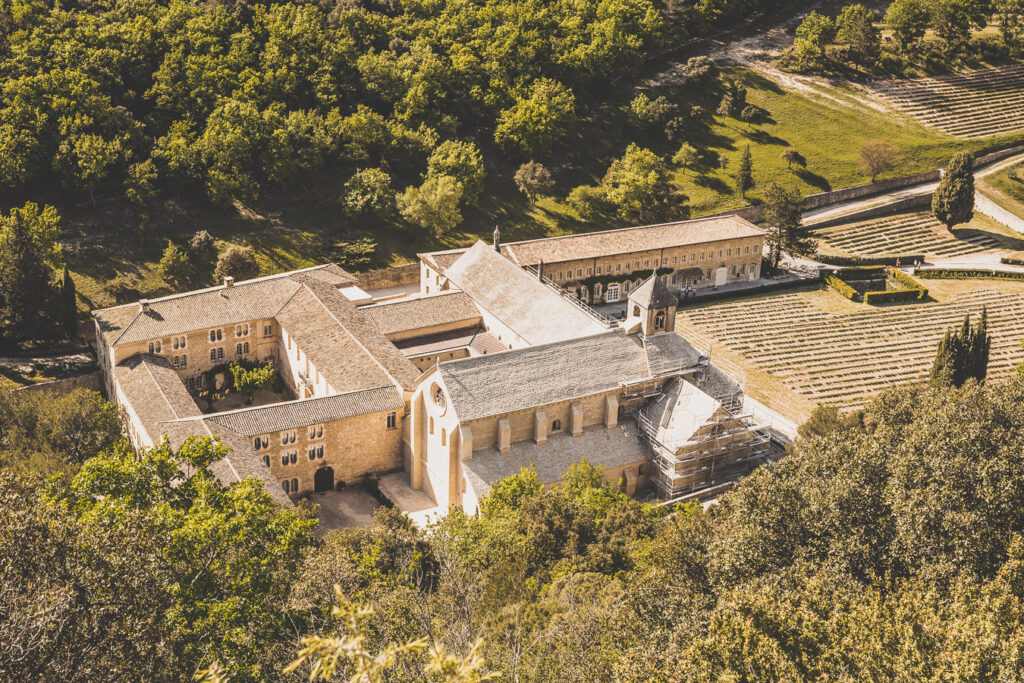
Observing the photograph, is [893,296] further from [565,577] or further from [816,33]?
[565,577]

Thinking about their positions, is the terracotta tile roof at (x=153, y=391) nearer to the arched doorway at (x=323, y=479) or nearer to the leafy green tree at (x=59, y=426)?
the leafy green tree at (x=59, y=426)

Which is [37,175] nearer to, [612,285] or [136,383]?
[136,383]

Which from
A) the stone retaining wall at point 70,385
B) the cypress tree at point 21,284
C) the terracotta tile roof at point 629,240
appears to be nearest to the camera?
the stone retaining wall at point 70,385

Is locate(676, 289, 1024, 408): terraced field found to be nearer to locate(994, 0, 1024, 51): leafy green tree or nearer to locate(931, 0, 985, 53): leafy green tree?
locate(931, 0, 985, 53): leafy green tree

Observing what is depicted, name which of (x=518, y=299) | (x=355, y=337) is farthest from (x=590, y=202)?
(x=355, y=337)

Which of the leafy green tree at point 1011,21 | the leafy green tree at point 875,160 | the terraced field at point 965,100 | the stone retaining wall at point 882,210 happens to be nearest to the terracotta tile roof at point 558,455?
the stone retaining wall at point 882,210

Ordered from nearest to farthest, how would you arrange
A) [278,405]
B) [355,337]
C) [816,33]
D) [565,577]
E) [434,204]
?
[565,577] → [278,405] → [355,337] → [434,204] → [816,33]
